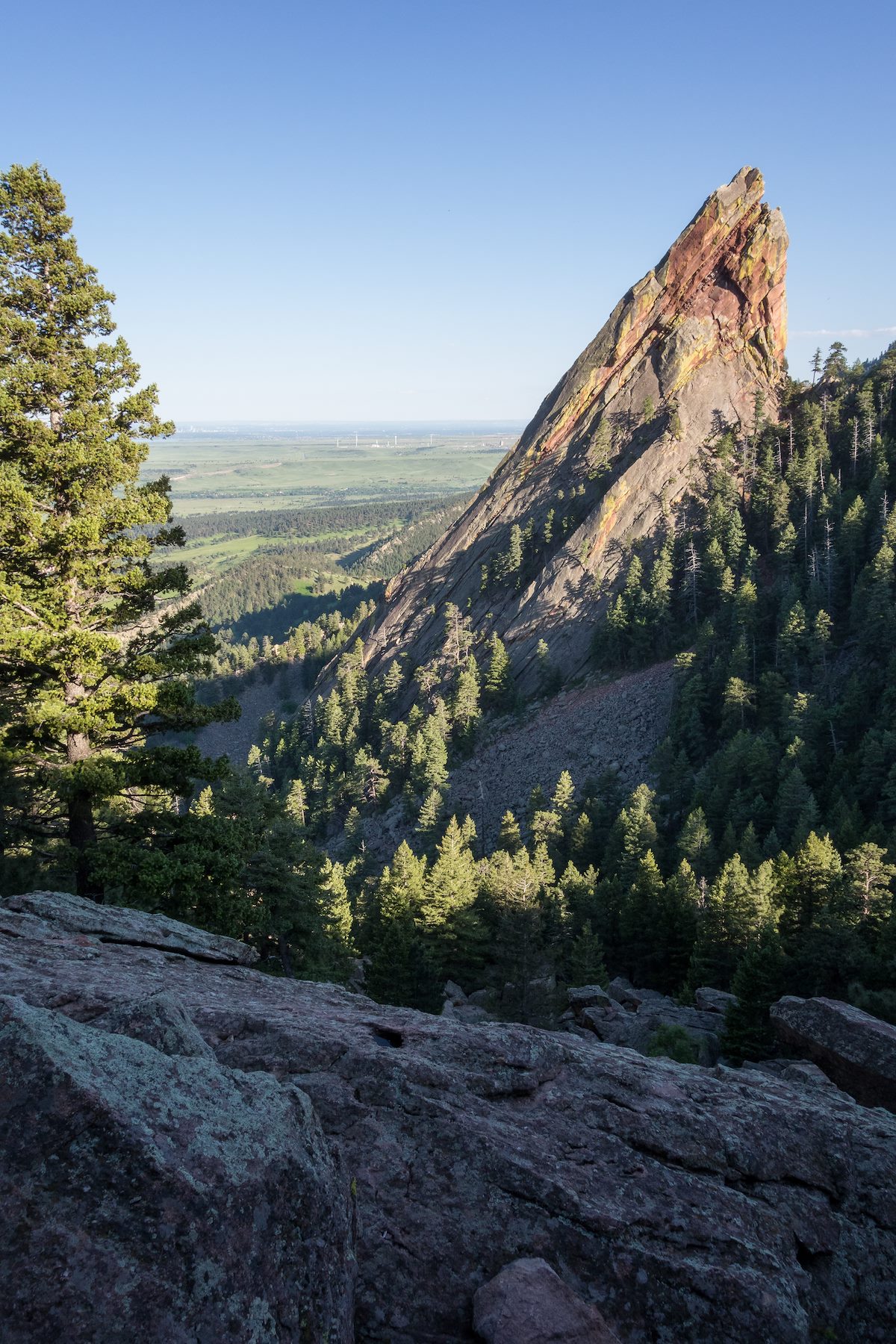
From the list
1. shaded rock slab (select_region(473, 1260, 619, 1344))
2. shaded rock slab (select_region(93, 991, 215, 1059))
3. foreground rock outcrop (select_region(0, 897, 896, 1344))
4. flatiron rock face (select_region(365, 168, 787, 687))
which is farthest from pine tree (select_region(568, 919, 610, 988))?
flatiron rock face (select_region(365, 168, 787, 687))

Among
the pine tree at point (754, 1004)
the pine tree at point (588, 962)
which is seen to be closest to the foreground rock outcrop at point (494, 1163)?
the pine tree at point (754, 1004)

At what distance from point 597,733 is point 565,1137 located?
67945 mm

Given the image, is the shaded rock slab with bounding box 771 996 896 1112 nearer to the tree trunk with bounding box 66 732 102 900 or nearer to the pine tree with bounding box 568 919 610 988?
the tree trunk with bounding box 66 732 102 900

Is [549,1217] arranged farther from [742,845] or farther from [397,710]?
[397,710]

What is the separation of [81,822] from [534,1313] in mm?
13071

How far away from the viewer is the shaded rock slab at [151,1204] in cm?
485

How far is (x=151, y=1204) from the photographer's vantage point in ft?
17.4

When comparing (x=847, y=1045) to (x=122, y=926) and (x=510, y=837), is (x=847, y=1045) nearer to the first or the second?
(x=122, y=926)

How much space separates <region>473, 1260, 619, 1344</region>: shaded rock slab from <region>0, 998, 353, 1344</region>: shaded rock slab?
1214 millimetres

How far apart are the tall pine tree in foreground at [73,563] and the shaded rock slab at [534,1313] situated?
1145cm

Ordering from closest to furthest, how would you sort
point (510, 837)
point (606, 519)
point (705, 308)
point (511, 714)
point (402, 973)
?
point (402, 973)
point (510, 837)
point (511, 714)
point (606, 519)
point (705, 308)

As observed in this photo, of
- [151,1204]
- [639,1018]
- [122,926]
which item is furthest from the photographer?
[639,1018]

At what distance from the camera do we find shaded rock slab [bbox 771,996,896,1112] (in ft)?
43.9

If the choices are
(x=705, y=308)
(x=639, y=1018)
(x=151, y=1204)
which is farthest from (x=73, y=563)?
(x=705, y=308)
